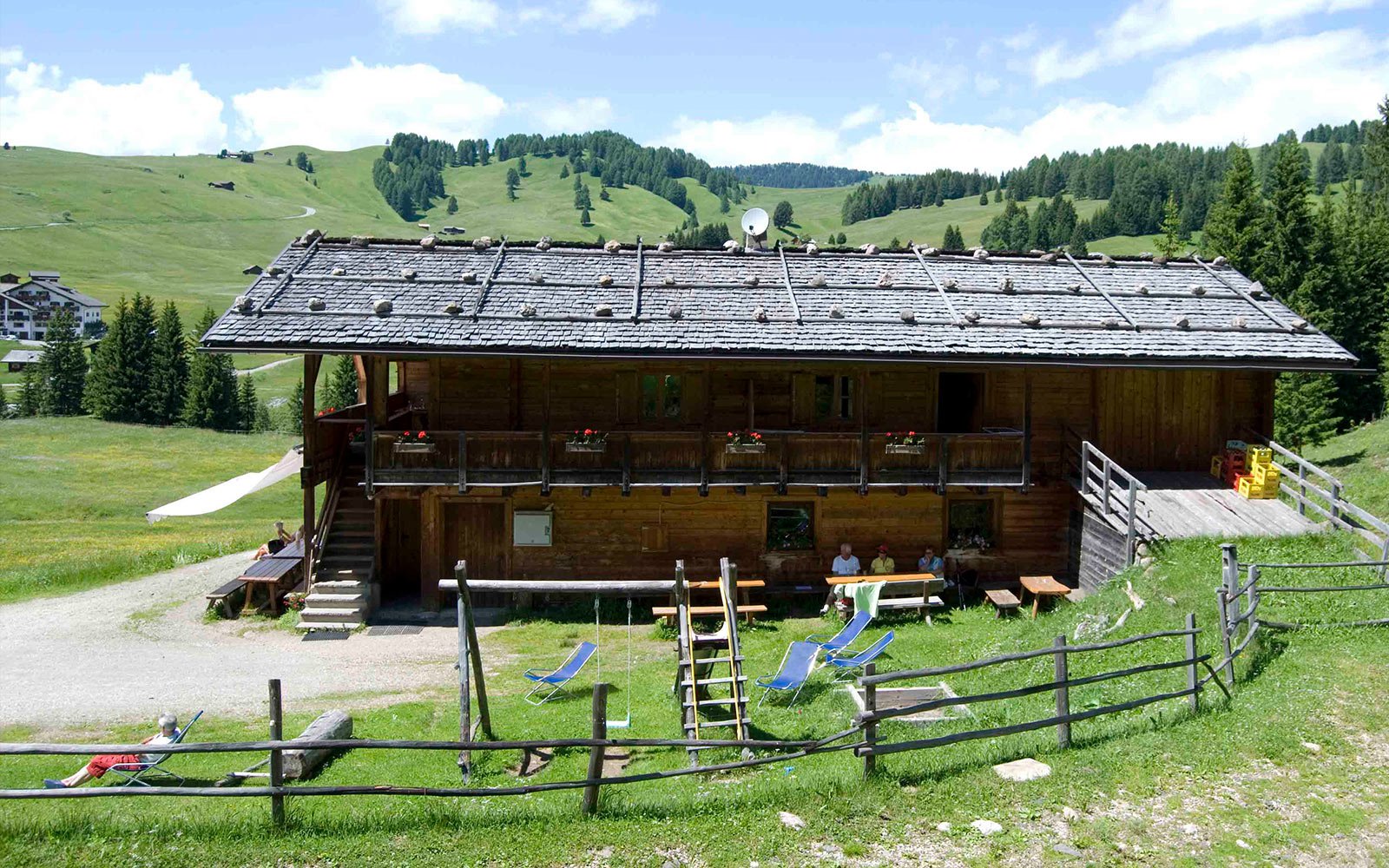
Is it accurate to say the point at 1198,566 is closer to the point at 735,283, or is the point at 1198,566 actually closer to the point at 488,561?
the point at 735,283

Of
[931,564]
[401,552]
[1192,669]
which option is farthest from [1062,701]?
[401,552]

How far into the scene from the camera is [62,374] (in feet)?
246

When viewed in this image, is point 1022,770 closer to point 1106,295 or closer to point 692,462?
point 692,462

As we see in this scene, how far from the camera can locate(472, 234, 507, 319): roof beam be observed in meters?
20.3

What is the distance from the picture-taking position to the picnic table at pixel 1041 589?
18.9 m

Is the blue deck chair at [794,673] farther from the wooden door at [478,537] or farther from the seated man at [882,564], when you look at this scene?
the wooden door at [478,537]

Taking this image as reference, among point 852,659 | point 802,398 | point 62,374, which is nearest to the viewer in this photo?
point 852,659

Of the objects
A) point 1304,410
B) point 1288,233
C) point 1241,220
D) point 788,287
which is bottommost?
point 1304,410

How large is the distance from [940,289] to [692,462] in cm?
724

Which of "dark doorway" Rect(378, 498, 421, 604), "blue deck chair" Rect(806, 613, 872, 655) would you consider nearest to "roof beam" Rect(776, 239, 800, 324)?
"blue deck chair" Rect(806, 613, 872, 655)

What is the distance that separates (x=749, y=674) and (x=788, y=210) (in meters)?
190

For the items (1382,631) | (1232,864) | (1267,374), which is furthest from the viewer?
(1267,374)

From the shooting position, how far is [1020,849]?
29.0 feet

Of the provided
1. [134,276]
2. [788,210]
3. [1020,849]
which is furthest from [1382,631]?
[788,210]
